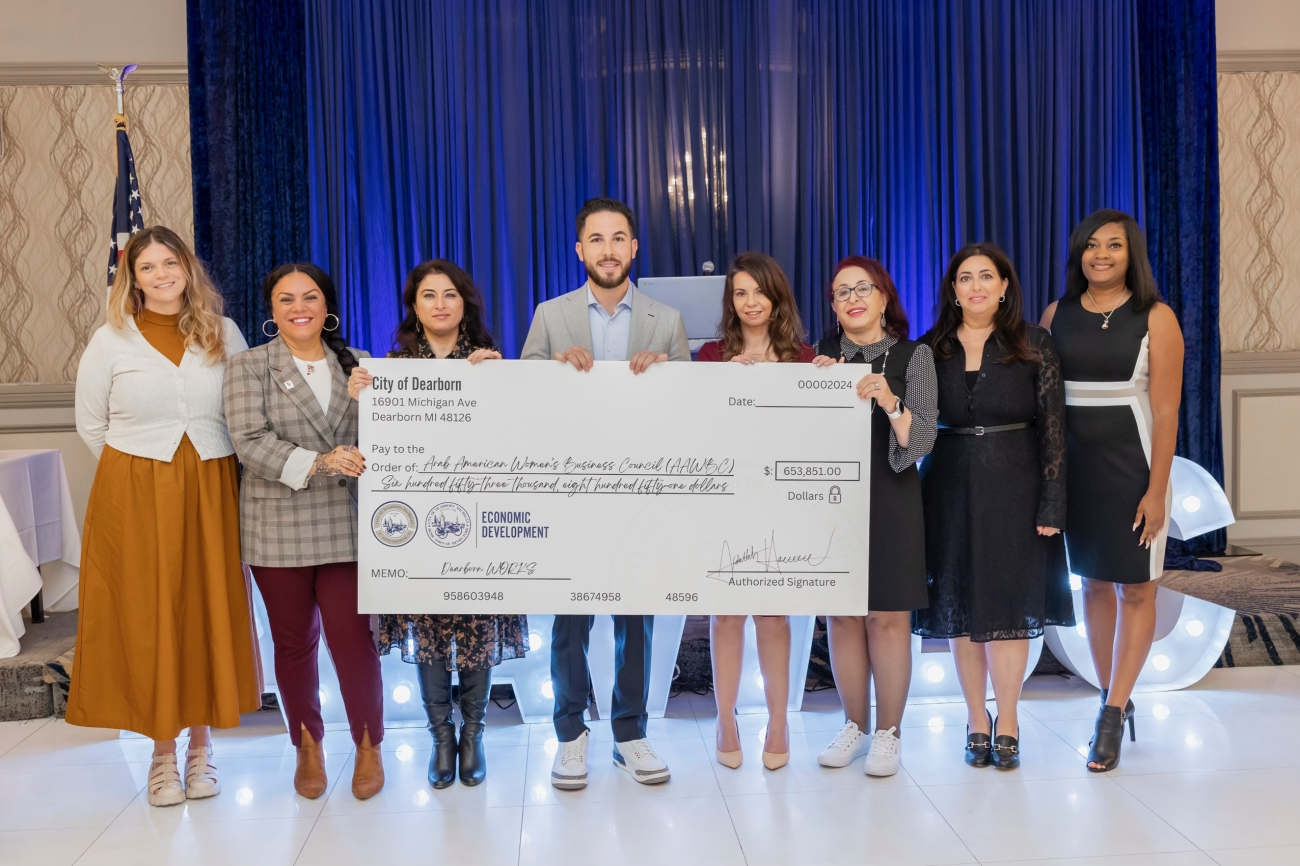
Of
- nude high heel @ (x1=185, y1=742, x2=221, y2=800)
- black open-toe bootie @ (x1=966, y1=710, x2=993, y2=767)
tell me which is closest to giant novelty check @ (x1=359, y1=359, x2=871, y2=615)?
black open-toe bootie @ (x1=966, y1=710, x2=993, y2=767)

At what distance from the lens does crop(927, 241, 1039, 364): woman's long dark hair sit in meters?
2.36

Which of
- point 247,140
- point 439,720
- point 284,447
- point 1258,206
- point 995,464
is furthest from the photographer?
point 1258,206

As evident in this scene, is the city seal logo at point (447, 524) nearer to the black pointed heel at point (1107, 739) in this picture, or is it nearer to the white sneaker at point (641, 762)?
the white sneaker at point (641, 762)

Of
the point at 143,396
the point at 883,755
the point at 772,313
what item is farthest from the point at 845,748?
the point at 143,396

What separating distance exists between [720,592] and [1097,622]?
1.17 m

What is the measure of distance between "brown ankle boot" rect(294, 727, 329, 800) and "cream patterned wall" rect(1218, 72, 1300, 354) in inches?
181

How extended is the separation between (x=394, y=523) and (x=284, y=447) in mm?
328

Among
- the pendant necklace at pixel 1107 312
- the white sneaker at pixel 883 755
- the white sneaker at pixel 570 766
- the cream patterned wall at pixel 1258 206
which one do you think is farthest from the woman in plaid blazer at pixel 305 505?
the cream patterned wall at pixel 1258 206

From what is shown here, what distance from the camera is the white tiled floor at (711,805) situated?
6.84 feet

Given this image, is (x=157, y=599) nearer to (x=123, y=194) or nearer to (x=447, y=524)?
(x=447, y=524)

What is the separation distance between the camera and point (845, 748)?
253 centimetres

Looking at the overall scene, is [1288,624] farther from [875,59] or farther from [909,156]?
[875,59]

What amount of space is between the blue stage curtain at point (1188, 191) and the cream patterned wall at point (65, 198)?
468 centimetres

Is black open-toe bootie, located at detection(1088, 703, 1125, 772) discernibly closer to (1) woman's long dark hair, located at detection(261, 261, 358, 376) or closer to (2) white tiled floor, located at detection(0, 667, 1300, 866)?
(2) white tiled floor, located at detection(0, 667, 1300, 866)
